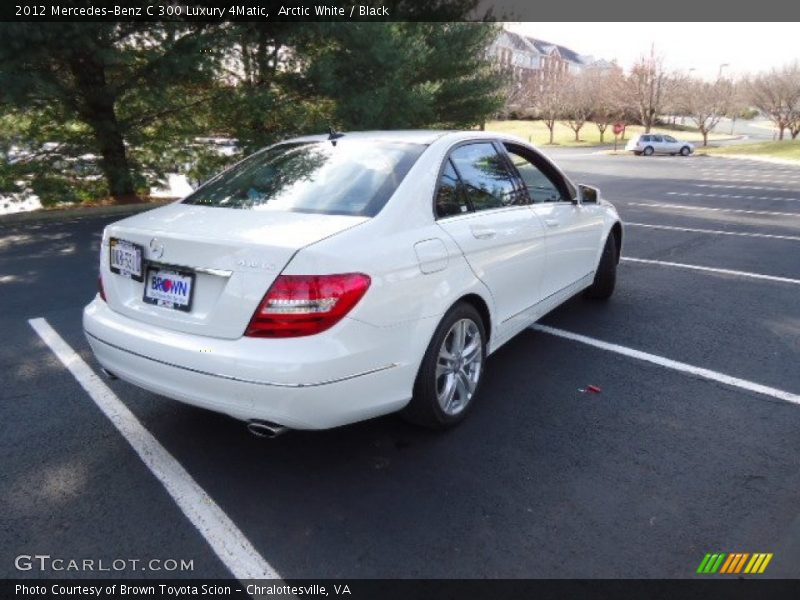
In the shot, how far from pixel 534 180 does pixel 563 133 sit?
6402 centimetres

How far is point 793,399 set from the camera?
3.63m

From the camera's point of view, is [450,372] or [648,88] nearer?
[450,372]

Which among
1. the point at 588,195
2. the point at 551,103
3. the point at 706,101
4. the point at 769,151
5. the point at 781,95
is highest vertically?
the point at 551,103

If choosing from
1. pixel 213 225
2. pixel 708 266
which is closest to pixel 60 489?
pixel 213 225

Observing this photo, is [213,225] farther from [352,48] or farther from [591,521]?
[352,48]

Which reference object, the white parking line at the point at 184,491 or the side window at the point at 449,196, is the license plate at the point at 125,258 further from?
the side window at the point at 449,196

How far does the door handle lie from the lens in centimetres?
323

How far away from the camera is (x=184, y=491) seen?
107 inches

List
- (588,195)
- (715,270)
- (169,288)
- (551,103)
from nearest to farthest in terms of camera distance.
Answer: (169,288), (588,195), (715,270), (551,103)

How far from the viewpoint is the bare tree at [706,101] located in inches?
1837

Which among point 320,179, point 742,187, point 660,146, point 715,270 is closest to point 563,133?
point 660,146

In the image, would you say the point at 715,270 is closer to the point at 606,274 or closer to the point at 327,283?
the point at 606,274

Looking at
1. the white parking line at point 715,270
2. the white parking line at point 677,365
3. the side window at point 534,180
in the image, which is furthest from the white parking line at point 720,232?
the side window at point 534,180

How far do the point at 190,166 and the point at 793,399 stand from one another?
12.4 m
